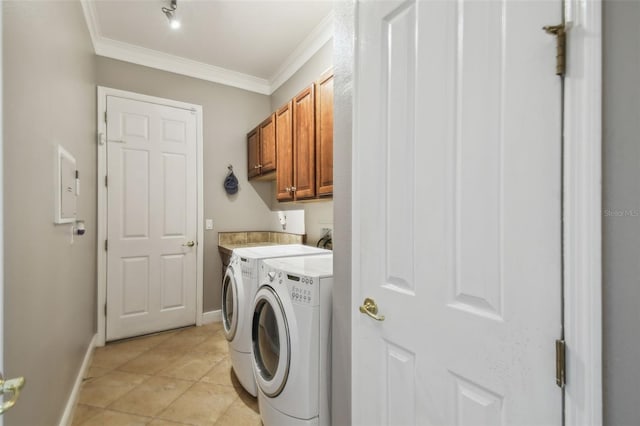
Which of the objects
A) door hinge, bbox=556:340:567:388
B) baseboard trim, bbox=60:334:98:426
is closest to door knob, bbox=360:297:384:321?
door hinge, bbox=556:340:567:388

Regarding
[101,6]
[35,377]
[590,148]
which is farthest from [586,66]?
[101,6]

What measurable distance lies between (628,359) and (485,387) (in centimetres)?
30

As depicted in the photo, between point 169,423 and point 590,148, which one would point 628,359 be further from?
point 169,423

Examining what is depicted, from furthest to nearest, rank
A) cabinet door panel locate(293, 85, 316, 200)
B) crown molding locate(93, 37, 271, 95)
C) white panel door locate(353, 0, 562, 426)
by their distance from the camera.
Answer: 1. crown molding locate(93, 37, 271, 95)
2. cabinet door panel locate(293, 85, 316, 200)
3. white panel door locate(353, 0, 562, 426)

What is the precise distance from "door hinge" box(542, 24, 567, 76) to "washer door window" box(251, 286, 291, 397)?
1340 mm

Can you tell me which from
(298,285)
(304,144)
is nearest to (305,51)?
(304,144)

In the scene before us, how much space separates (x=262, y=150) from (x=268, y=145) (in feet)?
0.53

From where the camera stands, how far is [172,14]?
2316 mm

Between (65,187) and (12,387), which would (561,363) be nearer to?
(12,387)

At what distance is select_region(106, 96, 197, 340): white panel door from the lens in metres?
2.80

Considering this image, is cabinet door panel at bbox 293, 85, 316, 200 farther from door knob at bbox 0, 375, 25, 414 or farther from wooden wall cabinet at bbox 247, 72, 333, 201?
door knob at bbox 0, 375, 25, 414

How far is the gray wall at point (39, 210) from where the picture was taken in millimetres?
1030

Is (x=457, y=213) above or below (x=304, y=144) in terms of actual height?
below

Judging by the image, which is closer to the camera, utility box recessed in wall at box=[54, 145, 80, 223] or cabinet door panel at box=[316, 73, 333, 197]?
utility box recessed in wall at box=[54, 145, 80, 223]
